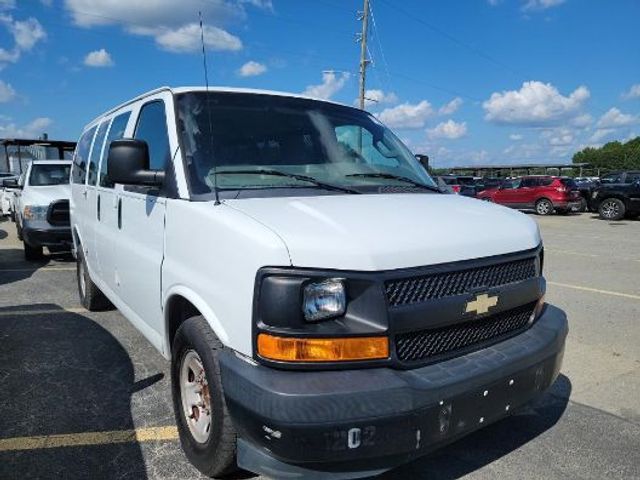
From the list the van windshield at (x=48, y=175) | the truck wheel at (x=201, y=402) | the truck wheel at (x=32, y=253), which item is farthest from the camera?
the van windshield at (x=48, y=175)

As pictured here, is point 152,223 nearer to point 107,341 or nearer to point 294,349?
point 294,349

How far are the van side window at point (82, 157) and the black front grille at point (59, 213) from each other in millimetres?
3205

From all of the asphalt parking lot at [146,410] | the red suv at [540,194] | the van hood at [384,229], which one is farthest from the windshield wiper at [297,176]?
the red suv at [540,194]

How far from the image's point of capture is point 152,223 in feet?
11.1

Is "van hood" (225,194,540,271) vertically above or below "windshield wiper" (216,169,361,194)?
below

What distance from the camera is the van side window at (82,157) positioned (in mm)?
5809

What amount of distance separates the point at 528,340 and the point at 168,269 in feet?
6.55

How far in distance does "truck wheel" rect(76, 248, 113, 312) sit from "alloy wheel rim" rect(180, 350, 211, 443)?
3.22 m

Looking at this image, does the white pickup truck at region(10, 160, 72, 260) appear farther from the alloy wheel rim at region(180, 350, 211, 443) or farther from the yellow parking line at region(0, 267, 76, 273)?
the alloy wheel rim at region(180, 350, 211, 443)

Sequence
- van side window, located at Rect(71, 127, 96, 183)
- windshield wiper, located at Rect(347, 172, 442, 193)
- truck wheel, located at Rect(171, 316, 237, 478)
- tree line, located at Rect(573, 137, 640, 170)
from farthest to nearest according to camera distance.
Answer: tree line, located at Rect(573, 137, 640, 170), van side window, located at Rect(71, 127, 96, 183), windshield wiper, located at Rect(347, 172, 442, 193), truck wheel, located at Rect(171, 316, 237, 478)

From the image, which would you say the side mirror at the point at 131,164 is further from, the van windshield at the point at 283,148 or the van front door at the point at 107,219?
the van front door at the point at 107,219

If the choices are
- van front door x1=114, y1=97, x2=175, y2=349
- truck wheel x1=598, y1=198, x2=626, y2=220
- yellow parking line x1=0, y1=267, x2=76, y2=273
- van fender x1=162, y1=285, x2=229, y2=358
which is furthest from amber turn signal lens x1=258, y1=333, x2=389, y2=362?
truck wheel x1=598, y1=198, x2=626, y2=220

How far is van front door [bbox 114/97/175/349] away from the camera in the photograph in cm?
331

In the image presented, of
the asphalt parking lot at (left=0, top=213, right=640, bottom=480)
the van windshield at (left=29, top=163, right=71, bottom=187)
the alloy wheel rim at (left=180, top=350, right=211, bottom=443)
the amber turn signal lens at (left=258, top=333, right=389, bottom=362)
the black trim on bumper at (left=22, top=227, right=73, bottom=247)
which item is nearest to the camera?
the amber turn signal lens at (left=258, top=333, right=389, bottom=362)
